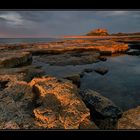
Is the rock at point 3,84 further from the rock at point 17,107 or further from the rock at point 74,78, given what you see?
the rock at point 74,78

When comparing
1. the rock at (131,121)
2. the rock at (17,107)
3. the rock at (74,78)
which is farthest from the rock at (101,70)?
the rock at (131,121)

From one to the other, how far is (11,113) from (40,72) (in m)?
3.29

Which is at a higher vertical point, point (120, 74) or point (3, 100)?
point (3, 100)

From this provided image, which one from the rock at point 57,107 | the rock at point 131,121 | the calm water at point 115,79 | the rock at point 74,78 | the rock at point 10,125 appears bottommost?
the calm water at point 115,79

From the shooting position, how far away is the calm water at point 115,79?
586cm

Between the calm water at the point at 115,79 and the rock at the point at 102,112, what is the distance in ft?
3.72

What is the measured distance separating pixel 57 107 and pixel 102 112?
3.04ft

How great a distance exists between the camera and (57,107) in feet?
11.0

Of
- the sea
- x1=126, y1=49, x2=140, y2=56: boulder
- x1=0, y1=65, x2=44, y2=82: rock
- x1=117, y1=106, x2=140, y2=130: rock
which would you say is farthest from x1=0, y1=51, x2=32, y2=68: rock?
x1=126, y1=49, x2=140, y2=56: boulder

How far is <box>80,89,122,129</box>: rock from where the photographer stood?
3.65 m
